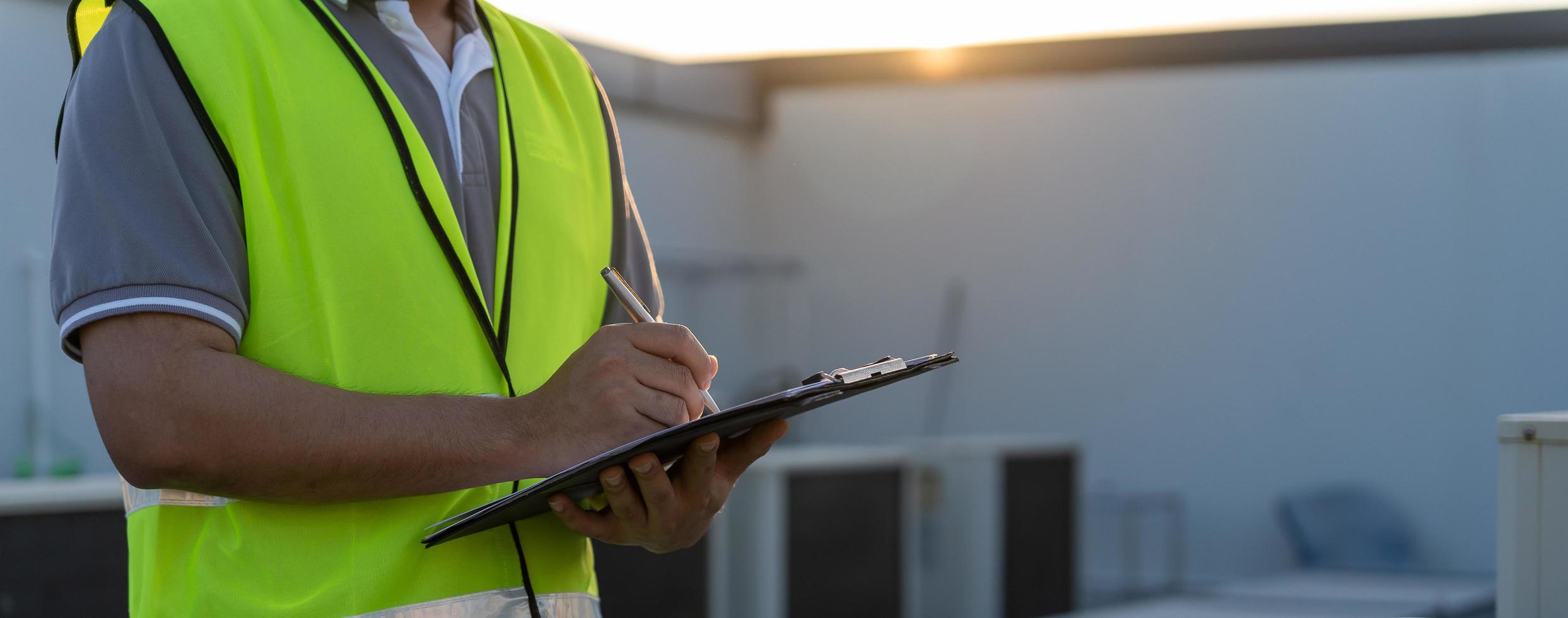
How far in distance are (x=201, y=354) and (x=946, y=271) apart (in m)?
8.58

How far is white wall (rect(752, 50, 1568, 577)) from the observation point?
24.3ft

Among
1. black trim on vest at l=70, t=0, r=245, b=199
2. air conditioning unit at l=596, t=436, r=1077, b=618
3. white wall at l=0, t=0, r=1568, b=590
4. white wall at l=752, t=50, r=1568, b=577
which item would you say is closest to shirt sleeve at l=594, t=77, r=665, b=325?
black trim on vest at l=70, t=0, r=245, b=199

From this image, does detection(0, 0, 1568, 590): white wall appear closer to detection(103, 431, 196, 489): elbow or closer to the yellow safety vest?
the yellow safety vest

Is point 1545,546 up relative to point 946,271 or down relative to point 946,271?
down

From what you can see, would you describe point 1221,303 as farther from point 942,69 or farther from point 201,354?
point 201,354

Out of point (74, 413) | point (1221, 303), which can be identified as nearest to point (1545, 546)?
point (74, 413)

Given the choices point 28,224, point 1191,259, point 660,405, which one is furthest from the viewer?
point 1191,259

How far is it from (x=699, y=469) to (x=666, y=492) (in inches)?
1.1

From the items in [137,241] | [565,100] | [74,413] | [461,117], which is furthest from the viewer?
[74,413]

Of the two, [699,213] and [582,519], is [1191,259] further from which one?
[582,519]

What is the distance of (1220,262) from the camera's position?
8.30 m

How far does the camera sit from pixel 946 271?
927 cm

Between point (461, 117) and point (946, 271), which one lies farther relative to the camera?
point (946, 271)

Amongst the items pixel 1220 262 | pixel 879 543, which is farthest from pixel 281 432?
pixel 1220 262
